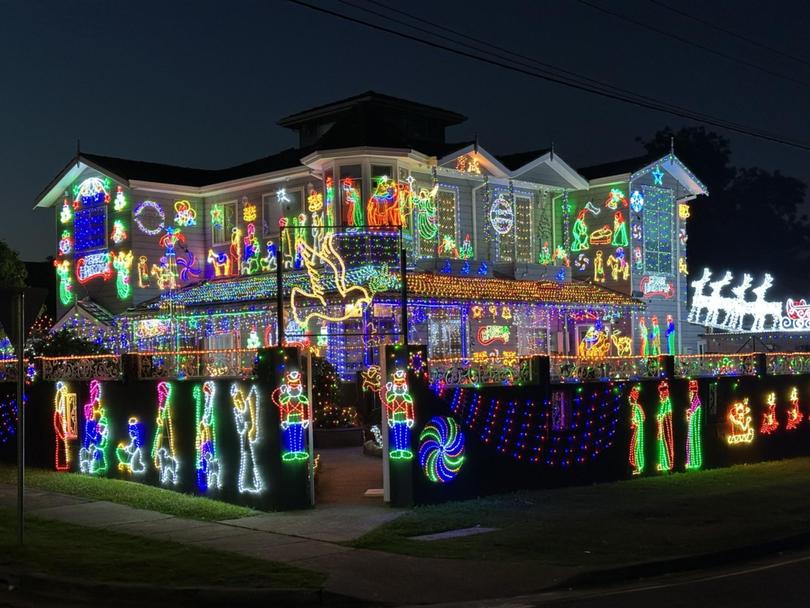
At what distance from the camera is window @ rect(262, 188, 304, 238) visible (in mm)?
27812

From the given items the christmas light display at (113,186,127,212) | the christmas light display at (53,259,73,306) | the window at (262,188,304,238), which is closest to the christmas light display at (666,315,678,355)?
the window at (262,188,304,238)

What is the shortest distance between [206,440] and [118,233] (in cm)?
1550

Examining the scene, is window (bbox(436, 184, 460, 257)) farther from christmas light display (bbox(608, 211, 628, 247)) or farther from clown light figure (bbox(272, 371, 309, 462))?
clown light figure (bbox(272, 371, 309, 462))

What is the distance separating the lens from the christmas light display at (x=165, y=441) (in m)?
15.6

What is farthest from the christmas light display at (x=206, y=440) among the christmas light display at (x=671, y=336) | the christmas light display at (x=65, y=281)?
the christmas light display at (x=671, y=336)

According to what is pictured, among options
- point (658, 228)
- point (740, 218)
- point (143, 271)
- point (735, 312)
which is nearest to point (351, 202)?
point (143, 271)

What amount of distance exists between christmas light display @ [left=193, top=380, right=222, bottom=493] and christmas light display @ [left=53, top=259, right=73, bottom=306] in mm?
17138

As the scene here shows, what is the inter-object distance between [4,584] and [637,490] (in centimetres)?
961

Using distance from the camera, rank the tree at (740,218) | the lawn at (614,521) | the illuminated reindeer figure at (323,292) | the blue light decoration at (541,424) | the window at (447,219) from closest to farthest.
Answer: the lawn at (614,521), the blue light decoration at (541,424), the illuminated reindeer figure at (323,292), the window at (447,219), the tree at (740,218)

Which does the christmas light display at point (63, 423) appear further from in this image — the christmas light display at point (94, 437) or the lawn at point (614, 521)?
the lawn at point (614, 521)

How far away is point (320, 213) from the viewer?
87.5ft

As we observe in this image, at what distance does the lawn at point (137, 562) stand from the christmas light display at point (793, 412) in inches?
572

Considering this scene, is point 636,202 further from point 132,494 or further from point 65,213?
point 132,494

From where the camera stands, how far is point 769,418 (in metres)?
20.7
